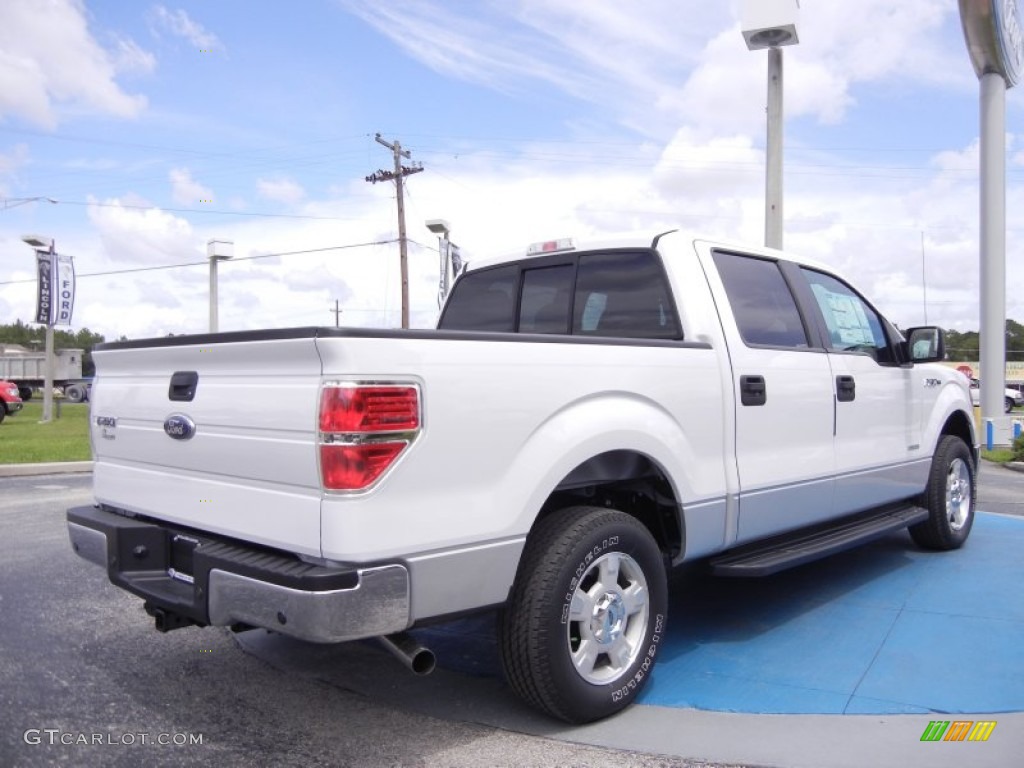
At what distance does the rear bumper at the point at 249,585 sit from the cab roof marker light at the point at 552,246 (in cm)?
238

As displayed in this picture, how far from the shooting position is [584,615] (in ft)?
10.5

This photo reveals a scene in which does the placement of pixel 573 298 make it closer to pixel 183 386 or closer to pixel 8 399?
pixel 183 386

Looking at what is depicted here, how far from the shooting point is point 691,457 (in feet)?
12.1

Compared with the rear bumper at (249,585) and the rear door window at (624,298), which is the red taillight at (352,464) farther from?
the rear door window at (624,298)

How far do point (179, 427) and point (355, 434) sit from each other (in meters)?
0.99

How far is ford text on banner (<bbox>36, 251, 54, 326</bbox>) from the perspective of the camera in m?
22.4

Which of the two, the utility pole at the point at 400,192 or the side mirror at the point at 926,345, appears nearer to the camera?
the side mirror at the point at 926,345

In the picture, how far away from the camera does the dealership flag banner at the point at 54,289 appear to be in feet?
73.6

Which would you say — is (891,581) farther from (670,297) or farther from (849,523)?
(670,297)

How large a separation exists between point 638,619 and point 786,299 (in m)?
2.13

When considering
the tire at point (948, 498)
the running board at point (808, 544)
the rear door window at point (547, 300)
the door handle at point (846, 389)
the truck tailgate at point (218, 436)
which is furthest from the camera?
the tire at point (948, 498)

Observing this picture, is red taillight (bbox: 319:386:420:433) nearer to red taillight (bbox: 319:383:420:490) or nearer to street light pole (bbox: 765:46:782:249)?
red taillight (bbox: 319:383:420:490)

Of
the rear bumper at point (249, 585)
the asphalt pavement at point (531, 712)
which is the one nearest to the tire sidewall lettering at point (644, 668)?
the asphalt pavement at point (531, 712)

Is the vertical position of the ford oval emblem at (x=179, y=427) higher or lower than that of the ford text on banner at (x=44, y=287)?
lower
